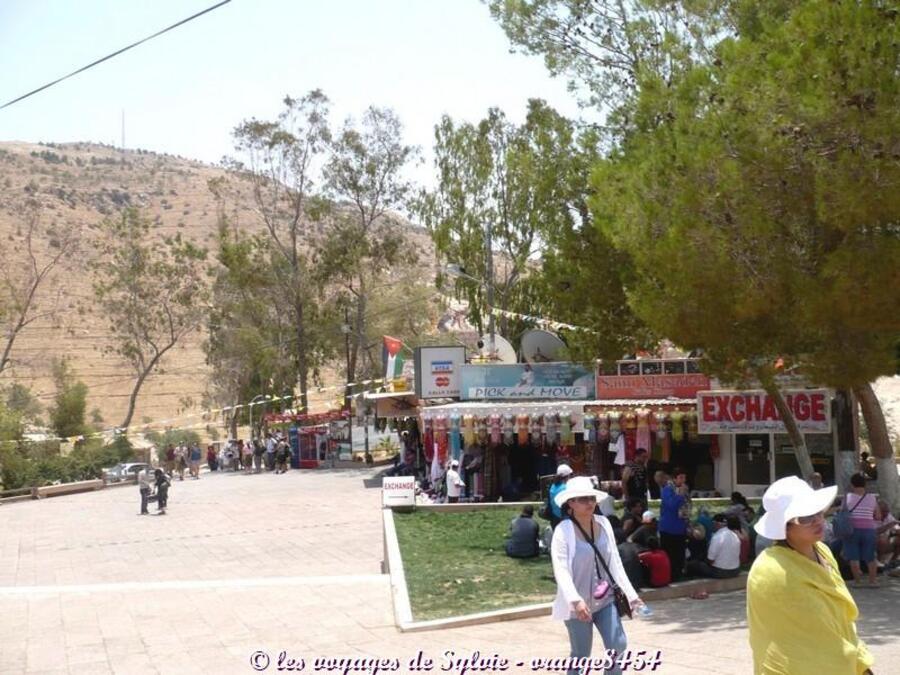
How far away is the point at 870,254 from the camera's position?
13.4 meters

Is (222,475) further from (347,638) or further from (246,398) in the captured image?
(347,638)

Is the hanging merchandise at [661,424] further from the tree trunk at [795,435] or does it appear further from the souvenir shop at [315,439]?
the souvenir shop at [315,439]

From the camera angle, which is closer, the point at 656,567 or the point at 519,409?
the point at 656,567

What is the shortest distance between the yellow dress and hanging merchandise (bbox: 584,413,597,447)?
19932 mm

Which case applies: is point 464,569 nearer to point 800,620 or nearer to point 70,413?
point 800,620

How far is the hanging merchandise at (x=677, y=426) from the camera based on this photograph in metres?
23.7

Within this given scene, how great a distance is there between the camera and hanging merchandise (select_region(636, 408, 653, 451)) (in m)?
23.9

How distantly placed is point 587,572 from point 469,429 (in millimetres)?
19074

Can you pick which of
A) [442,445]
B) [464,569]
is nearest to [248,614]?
[464,569]

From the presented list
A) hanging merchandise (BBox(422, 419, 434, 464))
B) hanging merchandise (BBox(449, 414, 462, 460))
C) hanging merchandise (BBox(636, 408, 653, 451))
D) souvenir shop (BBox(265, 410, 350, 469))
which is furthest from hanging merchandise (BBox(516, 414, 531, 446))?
souvenir shop (BBox(265, 410, 350, 469))

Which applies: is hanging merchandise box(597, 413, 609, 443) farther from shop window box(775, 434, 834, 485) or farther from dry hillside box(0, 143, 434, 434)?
dry hillside box(0, 143, 434, 434)

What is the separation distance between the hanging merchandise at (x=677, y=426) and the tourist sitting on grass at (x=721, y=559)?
9.86m

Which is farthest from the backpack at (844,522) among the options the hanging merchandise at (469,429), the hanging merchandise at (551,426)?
the hanging merchandise at (469,429)

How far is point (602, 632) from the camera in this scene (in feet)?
22.6
